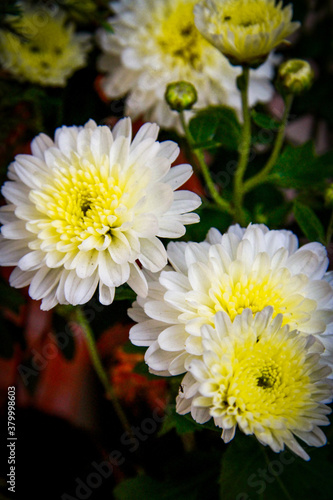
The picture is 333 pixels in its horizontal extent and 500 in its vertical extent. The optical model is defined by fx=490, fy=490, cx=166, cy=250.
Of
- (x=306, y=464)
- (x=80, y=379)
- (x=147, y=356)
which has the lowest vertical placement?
(x=80, y=379)

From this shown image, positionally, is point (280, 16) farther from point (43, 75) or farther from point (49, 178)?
point (43, 75)

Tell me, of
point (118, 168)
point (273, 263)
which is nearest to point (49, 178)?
point (118, 168)

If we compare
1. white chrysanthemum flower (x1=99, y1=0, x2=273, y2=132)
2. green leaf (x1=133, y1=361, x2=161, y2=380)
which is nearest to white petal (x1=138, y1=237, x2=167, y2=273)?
green leaf (x1=133, y1=361, x2=161, y2=380)

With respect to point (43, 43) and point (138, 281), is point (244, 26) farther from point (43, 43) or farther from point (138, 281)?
point (43, 43)

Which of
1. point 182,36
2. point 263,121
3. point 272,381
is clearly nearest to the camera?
point 272,381

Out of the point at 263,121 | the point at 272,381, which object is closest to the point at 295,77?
the point at 263,121

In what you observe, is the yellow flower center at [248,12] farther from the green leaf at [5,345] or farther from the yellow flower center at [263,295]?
the green leaf at [5,345]
